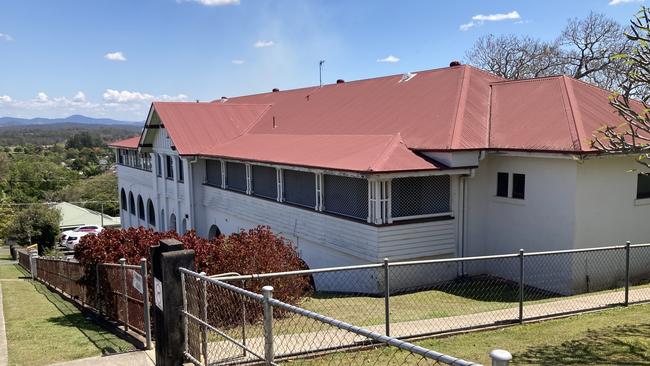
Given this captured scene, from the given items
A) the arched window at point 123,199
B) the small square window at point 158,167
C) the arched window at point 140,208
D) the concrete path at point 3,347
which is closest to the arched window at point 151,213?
the arched window at point 140,208

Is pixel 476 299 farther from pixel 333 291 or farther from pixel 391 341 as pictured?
pixel 391 341

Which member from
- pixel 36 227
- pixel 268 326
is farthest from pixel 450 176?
pixel 36 227

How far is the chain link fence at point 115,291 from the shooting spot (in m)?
8.17

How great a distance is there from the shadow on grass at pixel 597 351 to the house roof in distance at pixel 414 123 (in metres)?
5.96

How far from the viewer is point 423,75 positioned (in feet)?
63.8

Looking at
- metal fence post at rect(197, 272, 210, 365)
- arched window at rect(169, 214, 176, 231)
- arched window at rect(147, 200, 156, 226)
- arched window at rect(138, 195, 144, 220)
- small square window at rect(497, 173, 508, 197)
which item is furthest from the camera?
arched window at rect(138, 195, 144, 220)

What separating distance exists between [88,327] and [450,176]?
9.29m

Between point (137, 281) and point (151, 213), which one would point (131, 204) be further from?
point (137, 281)

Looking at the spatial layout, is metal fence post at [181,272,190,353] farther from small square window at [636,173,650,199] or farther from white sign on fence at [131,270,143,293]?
small square window at [636,173,650,199]

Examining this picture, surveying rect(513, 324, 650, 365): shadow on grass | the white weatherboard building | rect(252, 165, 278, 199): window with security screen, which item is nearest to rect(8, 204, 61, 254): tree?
the white weatherboard building

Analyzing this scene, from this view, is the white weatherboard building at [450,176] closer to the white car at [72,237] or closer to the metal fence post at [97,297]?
the metal fence post at [97,297]

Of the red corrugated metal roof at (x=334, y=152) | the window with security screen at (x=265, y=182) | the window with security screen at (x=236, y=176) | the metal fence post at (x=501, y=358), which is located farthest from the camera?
the window with security screen at (x=236, y=176)

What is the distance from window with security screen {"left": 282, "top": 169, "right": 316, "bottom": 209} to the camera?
54.2ft

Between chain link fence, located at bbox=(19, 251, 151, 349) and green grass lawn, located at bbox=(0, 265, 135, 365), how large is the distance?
33 centimetres
